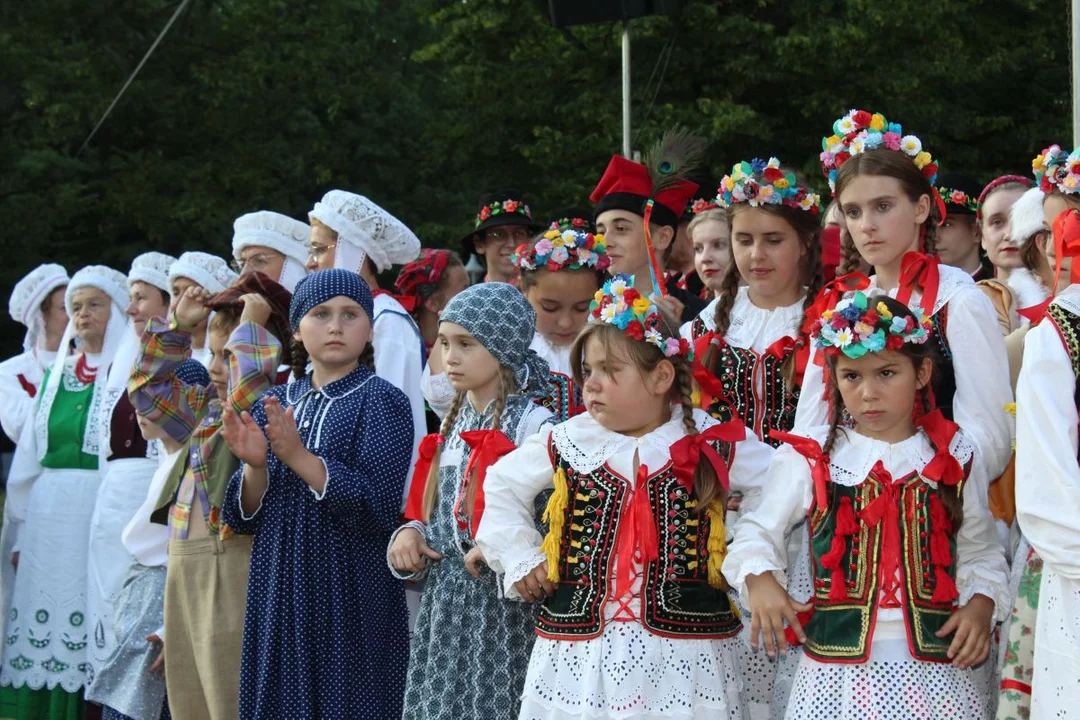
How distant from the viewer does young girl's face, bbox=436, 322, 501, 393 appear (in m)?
4.73

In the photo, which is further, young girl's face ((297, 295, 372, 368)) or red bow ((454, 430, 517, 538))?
young girl's face ((297, 295, 372, 368))

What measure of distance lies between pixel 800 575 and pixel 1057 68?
15.7 meters

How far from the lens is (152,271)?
24.8ft

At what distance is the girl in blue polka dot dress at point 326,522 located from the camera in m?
4.92

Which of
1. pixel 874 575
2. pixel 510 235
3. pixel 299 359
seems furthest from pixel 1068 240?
pixel 510 235

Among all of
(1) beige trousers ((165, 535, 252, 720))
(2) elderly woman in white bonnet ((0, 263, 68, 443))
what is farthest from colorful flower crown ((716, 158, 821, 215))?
(2) elderly woman in white bonnet ((0, 263, 68, 443))

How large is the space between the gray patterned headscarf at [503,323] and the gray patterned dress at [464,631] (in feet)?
0.40

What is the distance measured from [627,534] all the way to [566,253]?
1547mm

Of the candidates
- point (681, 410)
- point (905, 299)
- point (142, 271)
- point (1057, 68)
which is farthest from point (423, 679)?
point (1057, 68)

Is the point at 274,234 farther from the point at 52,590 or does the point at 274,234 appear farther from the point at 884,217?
the point at 884,217

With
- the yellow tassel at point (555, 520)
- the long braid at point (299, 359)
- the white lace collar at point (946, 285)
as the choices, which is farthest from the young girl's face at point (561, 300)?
the white lace collar at point (946, 285)

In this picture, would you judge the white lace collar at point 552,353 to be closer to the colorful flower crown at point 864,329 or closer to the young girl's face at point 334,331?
the young girl's face at point 334,331

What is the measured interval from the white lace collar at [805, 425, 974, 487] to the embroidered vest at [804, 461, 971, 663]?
0.03 meters

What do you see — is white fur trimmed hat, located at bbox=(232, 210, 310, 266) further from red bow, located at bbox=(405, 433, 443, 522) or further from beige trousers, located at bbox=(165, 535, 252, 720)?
red bow, located at bbox=(405, 433, 443, 522)
